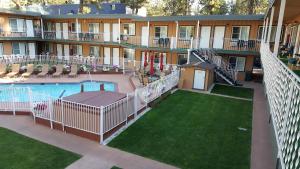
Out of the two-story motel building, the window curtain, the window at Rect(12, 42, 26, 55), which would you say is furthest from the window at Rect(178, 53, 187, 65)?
the window at Rect(12, 42, 26, 55)

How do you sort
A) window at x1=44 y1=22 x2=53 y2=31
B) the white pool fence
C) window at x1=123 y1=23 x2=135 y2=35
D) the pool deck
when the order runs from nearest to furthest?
the white pool fence < the pool deck < window at x1=123 y1=23 x2=135 y2=35 < window at x1=44 y1=22 x2=53 y2=31

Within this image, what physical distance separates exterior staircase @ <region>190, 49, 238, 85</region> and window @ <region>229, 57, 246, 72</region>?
466 mm

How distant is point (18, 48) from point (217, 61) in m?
22.3

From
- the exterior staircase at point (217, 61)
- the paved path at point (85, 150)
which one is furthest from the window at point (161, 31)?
the paved path at point (85, 150)

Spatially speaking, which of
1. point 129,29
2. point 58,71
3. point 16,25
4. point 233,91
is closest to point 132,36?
point 129,29

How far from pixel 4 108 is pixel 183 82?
11.2m

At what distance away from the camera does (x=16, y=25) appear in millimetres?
25703

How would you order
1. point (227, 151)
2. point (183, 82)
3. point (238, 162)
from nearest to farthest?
point (238, 162) → point (227, 151) → point (183, 82)

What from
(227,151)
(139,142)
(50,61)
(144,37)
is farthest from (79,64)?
(227,151)

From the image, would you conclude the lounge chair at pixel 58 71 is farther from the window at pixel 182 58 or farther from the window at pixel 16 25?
the window at pixel 182 58

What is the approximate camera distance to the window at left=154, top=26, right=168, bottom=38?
2304 cm

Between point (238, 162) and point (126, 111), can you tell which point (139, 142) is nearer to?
point (126, 111)

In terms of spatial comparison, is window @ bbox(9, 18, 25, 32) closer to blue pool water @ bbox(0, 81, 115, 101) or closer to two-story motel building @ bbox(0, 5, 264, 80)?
two-story motel building @ bbox(0, 5, 264, 80)

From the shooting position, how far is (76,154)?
7.44 meters
